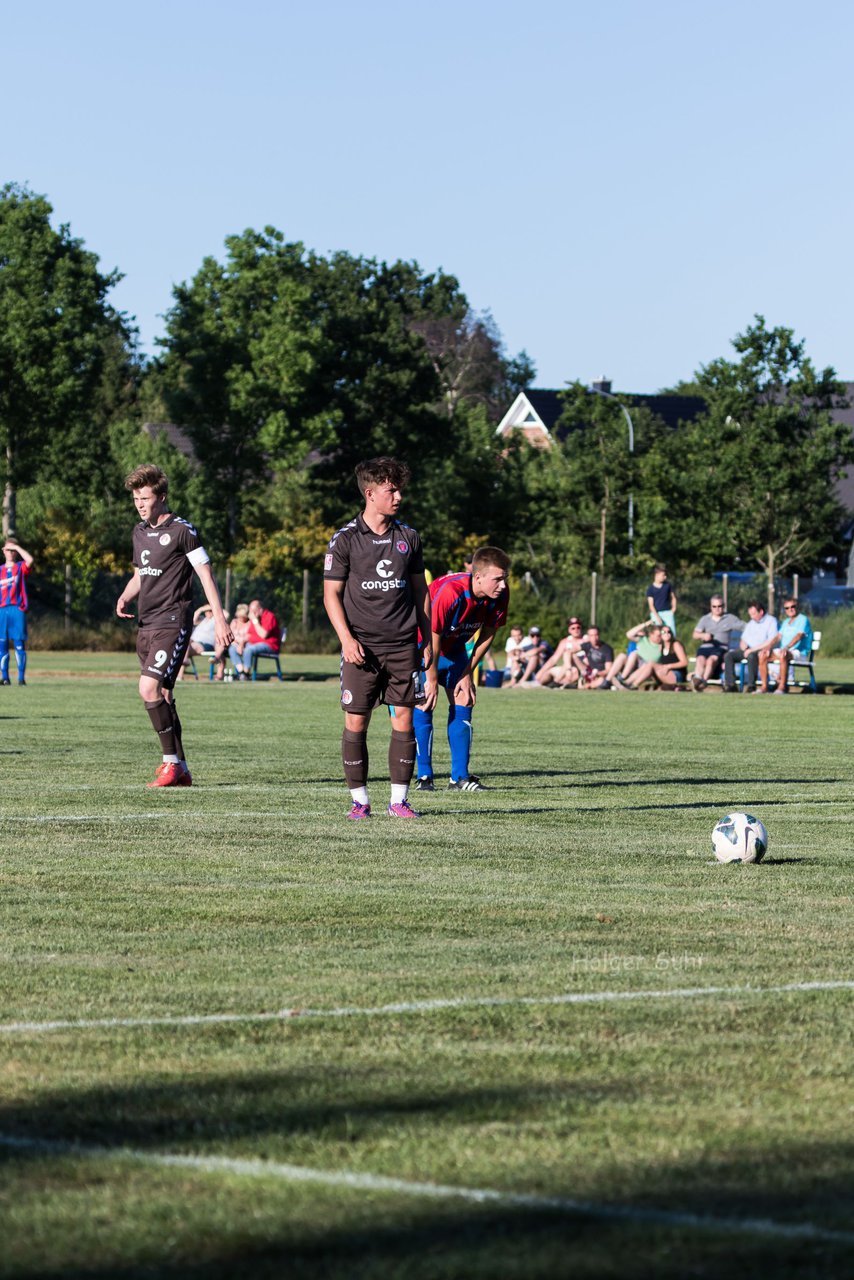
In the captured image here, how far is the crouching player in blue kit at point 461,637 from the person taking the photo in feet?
42.6

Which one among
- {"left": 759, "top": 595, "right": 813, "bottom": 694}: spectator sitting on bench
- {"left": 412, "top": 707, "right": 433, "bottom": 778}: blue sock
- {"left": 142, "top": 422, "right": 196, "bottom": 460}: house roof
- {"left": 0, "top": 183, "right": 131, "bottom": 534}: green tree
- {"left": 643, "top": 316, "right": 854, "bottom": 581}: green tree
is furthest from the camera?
{"left": 142, "top": 422, "right": 196, "bottom": 460}: house roof

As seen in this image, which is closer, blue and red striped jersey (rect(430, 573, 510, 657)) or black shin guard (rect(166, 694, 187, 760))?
black shin guard (rect(166, 694, 187, 760))

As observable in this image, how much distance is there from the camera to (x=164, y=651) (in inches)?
513

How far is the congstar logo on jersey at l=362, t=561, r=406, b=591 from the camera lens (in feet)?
37.0

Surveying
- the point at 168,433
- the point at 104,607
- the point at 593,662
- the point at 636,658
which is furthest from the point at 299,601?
the point at 168,433

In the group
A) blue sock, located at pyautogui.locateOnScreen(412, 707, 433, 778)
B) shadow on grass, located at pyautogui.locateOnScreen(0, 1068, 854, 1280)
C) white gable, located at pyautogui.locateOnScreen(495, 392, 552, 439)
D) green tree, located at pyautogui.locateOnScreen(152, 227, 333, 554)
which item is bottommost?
shadow on grass, located at pyautogui.locateOnScreen(0, 1068, 854, 1280)

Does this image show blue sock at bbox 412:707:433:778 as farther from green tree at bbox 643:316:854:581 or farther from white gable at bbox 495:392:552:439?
white gable at bbox 495:392:552:439

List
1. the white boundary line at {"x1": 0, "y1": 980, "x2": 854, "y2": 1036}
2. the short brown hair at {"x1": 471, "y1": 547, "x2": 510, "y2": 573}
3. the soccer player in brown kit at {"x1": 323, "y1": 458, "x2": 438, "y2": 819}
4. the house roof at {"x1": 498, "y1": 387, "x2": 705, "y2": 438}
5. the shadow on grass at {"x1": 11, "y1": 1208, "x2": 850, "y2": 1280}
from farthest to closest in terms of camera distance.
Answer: the house roof at {"x1": 498, "y1": 387, "x2": 705, "y2": 438} < the short brown hair at {"x1": 471, "y1": 547, "x2": 510, "y2": 573} < the soccer player in brown kit at {"x1": 323, "y1": 458, "x2": 438, "y2": 819} < the white boundary line at {"x1": 0, "y1": 980, "x2": 854, "y2": 1036} < the shadow on grass at {"x1": 11, "y1": 1208, "x2": 850, "y2": 1280}

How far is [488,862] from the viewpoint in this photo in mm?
9367

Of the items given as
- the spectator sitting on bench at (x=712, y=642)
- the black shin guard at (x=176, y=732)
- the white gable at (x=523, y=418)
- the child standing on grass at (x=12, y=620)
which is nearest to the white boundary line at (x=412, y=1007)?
the black shin guard at (x=176, y=732)

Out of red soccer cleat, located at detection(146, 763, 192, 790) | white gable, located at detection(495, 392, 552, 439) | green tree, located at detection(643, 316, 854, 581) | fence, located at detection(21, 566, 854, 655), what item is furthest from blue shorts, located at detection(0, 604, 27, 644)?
white gable, located at detection(495, 392, 552, 439)

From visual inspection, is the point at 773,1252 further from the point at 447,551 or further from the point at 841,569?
the point at 841,569

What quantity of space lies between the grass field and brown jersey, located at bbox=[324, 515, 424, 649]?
3.57 ft

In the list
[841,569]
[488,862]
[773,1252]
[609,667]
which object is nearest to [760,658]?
[609,667]
